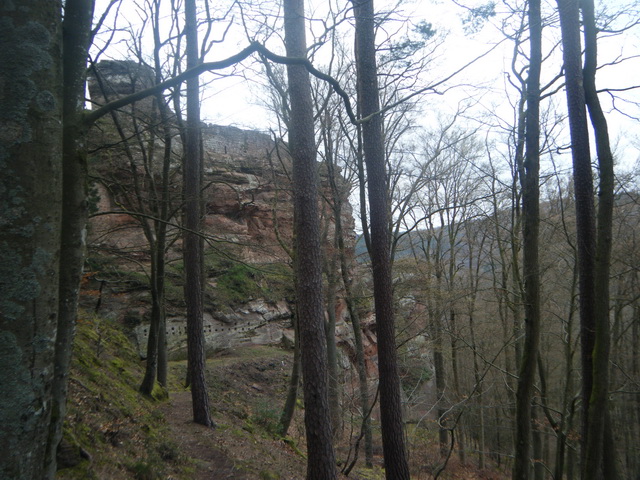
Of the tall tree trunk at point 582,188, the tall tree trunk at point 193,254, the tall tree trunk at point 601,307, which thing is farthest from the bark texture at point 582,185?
the tall tree trunk at point 193,254

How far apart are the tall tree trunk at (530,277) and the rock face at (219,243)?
16.8 ft

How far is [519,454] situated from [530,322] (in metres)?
2.15

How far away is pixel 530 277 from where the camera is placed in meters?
6.99

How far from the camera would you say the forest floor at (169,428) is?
489cm

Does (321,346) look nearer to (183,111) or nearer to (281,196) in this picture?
(183,111)

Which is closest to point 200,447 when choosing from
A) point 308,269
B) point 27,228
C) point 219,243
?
point 308,269

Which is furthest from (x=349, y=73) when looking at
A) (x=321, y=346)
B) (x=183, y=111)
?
(x=321, y=346)

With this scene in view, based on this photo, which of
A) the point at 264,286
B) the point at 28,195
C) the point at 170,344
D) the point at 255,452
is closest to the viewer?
the point at 28,195

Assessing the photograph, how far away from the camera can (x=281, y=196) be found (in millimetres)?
20297

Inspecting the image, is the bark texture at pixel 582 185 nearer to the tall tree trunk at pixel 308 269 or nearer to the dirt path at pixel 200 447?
the tall tree trunk at pixel 308 269

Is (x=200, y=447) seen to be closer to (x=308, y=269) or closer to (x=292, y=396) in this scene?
(x=292, y=396)

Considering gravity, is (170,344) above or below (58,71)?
below

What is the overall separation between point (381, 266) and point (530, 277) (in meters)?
2.50

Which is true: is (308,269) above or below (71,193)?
below
